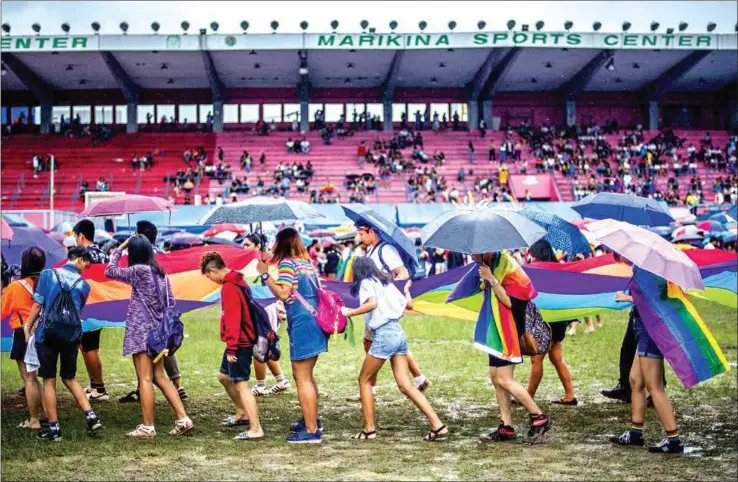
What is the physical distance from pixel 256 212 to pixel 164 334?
1.12 meters

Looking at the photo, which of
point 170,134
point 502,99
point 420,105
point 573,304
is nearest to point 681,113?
point 502,99

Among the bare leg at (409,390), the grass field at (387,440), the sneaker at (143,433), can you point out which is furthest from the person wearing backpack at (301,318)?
the sneaker at (143,433)

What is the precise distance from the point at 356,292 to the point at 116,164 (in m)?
34.0

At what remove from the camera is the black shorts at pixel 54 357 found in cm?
668

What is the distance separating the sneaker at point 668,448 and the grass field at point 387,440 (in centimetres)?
10

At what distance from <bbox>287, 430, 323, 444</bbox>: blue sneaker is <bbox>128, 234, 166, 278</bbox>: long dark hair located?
1563 mm

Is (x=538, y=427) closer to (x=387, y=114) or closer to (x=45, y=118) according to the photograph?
(x=387, y=114)

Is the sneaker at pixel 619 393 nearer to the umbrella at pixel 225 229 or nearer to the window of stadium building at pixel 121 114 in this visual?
the umbrella at pixel 225 229

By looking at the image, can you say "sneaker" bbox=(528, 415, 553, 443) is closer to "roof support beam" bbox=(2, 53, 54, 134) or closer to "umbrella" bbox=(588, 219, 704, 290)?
"umbrella" bbox=(588, 219, 704, 290)

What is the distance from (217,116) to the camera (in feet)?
142

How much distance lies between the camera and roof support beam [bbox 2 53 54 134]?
39562mm

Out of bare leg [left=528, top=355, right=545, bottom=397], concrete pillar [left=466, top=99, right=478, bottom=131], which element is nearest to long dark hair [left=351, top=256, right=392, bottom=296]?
bare leg [left=528, top=355, right=545, bottom=397]

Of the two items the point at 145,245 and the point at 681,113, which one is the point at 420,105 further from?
the point at 145,245

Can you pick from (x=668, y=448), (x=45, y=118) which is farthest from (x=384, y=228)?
(x=45, y=118)
